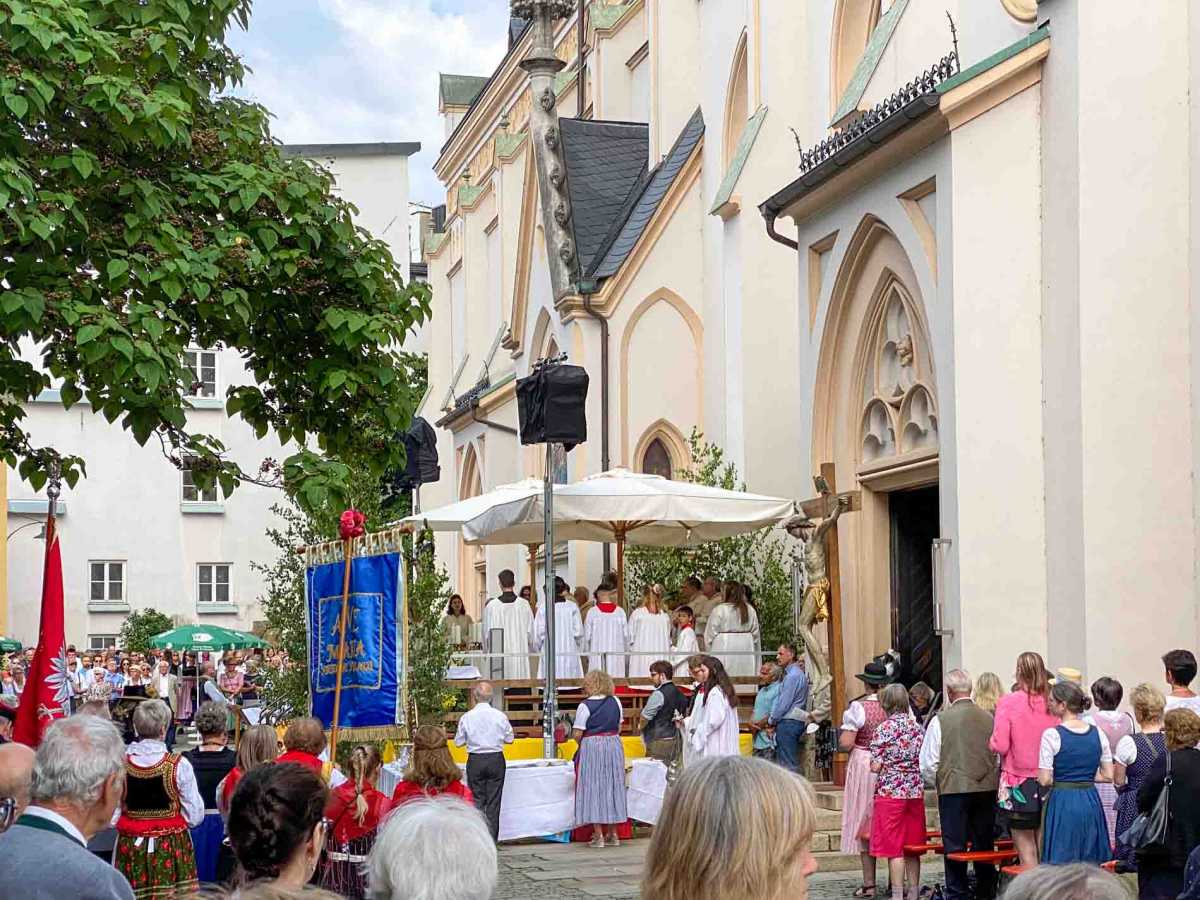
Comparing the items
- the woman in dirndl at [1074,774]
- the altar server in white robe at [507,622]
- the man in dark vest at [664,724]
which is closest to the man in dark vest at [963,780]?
the woman in dirndl at [1074,774]

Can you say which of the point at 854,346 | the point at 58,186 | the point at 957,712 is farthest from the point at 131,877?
the point at 854,346

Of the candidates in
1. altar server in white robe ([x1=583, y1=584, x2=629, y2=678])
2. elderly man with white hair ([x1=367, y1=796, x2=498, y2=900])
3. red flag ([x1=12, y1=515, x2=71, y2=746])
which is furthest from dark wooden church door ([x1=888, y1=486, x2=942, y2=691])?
elderly man with white hair ([x1=367, y1=796, x2=498, y2=900])

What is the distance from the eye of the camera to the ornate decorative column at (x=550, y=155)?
32375 mm

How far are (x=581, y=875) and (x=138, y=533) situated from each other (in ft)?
136

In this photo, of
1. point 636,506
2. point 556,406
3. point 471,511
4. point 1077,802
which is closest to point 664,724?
point 636,506

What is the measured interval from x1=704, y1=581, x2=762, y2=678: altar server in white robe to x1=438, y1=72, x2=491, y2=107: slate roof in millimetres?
37049

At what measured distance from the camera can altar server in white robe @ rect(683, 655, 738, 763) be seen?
54.1 feet

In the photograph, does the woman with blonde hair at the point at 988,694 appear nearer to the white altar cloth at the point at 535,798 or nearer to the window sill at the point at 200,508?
the white altar cloth at the point at 535,798

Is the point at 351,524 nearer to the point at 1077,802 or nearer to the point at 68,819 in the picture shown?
the point at 1077,802

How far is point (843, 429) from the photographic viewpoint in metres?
20.8

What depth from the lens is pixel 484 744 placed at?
54.8ft

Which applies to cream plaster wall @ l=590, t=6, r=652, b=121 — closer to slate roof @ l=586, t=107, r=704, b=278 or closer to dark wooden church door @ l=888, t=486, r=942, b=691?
slate roof @ l=586, t=107, r=704, b=278

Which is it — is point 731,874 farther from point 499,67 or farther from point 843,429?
point 499,67

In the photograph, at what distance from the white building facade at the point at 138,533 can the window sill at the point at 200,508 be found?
4 centimetres
